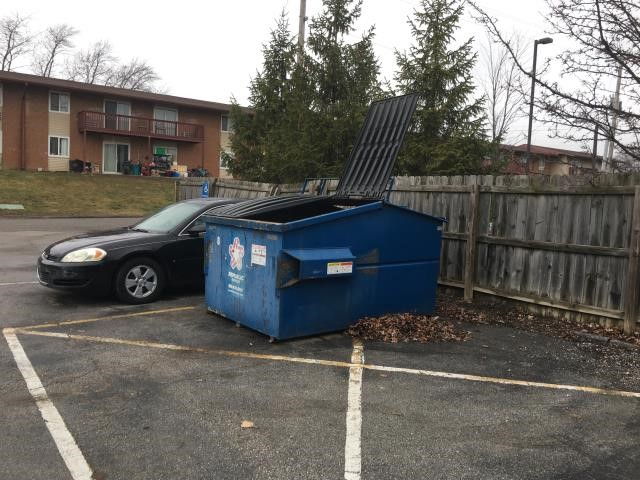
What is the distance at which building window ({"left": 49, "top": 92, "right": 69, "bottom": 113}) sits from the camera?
32.6m

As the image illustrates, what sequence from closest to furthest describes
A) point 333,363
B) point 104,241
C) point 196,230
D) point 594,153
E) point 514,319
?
point 333,363, point 594,153, point 514,319, point 104,241, point 196,230

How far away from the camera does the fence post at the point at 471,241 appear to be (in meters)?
7.82

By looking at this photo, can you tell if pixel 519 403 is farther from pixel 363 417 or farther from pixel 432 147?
pixel 432 147

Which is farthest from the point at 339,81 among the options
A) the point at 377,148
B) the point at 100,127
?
the point at 100,127

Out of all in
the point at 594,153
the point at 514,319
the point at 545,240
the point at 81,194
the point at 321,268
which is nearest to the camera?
the point at 321,268

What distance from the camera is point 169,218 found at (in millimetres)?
8344

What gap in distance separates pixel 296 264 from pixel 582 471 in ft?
10.6

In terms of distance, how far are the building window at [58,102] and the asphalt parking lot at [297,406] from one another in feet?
99.7

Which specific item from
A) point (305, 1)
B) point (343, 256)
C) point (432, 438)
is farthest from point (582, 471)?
point (305, 1)

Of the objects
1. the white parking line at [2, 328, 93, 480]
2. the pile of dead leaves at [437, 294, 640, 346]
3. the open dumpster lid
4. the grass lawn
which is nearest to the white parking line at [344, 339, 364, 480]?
the white parking line at [2, 328, 93, 480]

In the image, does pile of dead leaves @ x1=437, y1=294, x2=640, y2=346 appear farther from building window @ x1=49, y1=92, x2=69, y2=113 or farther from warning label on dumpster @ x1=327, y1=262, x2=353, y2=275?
building window @ x1=49, y1=92, x2=69, y2=113

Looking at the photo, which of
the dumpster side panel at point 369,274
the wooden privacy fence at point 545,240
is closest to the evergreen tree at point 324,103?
the wooden privacy fence at point 545,240

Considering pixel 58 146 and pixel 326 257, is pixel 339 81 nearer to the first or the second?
pixel 326 257

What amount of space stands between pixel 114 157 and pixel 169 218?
29.1 metres
